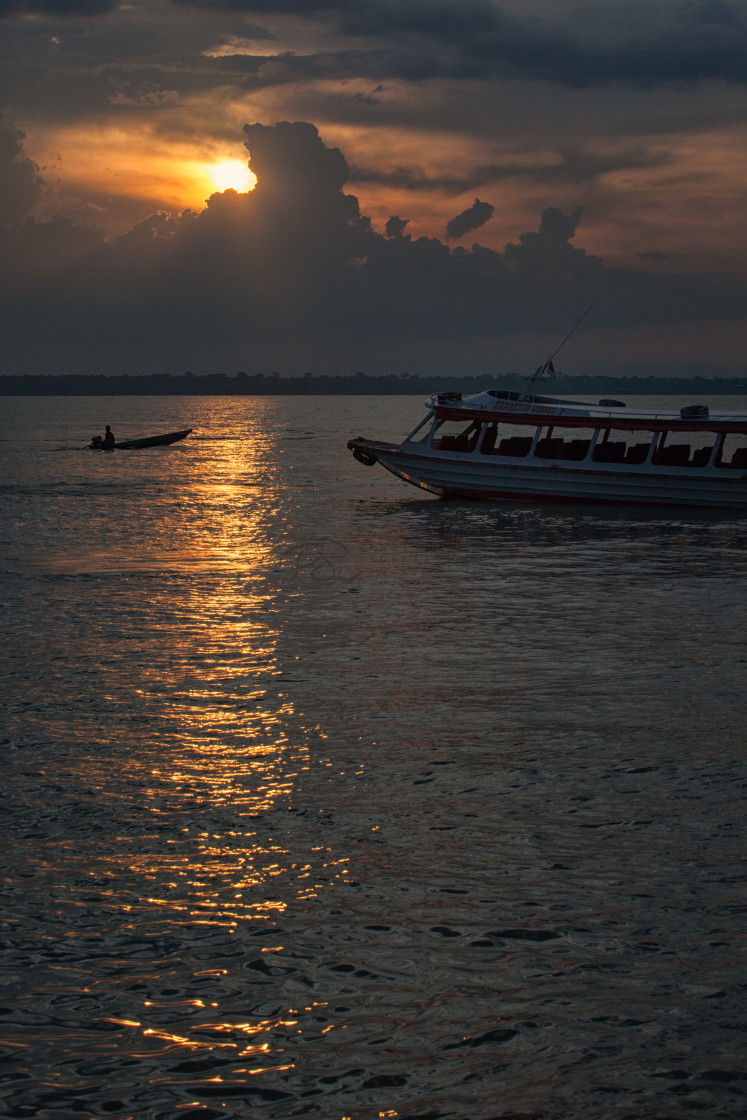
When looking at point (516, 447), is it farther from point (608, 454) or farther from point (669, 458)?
point (669, 458)

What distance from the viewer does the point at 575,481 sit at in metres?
32.5

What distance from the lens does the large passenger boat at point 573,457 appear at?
31922 millimetres

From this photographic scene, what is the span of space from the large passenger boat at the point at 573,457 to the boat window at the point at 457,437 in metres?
0.03

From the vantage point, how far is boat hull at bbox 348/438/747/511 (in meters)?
32.0

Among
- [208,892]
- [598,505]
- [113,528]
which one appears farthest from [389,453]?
[208,892]

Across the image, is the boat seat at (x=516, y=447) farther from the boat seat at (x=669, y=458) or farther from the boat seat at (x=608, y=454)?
the boat seat at (x=669, y=458)

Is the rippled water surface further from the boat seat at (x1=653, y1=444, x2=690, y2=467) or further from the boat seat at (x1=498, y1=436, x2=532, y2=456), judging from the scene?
the boat seat at (x1=498, y1=436, x2=532, y2=456)

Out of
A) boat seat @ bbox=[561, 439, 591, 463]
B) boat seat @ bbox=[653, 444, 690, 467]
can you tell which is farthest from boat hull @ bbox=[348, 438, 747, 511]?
boat seat @ bbox=[561, 439, 591, 463]

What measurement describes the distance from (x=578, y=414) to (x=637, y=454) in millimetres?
2095

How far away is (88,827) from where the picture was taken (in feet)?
25.9

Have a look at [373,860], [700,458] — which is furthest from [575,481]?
[373,860]

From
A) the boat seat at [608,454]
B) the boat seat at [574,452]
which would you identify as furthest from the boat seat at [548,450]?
the boat seat at [608,454]

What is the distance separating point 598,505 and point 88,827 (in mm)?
26657

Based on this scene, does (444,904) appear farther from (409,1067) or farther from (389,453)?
(389,453)
